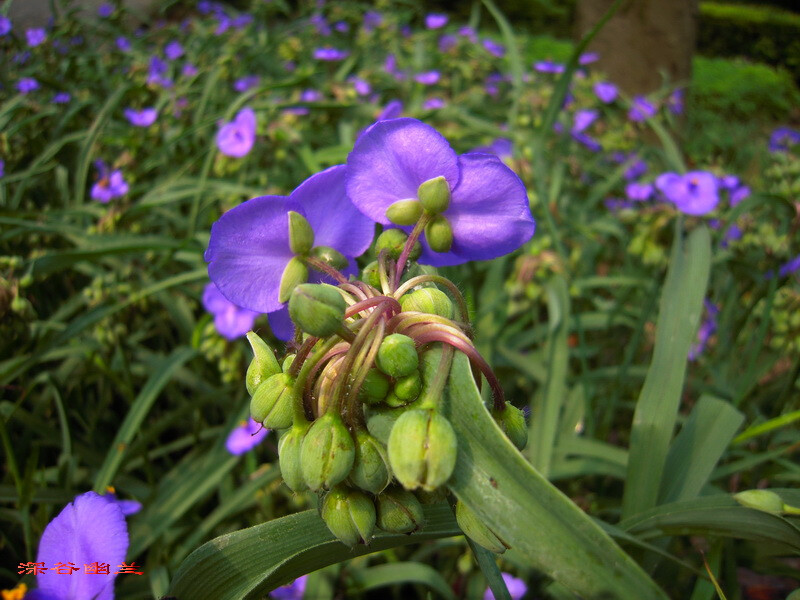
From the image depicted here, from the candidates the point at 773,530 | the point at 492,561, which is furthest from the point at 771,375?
the point at 492,561

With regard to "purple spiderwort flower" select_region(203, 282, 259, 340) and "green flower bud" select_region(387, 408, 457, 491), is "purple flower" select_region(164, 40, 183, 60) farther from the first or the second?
"green flower bud" select_region(387, 408, 457, 491)

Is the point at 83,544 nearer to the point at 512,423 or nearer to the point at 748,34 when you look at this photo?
the point at 512,423

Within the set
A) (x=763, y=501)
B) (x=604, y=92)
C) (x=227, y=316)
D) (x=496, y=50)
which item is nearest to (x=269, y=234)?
(x=763, y=501)

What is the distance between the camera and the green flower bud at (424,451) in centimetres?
26

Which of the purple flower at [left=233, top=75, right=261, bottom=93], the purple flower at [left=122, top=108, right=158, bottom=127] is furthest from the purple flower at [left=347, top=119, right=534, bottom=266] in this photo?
the purple flower at [left=233, top=75, right=261, bottom=93]

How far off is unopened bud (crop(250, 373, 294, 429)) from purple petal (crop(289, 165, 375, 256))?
131mm

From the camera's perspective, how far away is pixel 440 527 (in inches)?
15.6

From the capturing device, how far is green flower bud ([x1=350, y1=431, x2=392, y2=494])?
29 centimetres

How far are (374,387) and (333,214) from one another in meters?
0.16

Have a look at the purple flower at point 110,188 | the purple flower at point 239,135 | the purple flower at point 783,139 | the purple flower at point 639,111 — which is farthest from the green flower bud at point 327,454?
the purple flower at point 783,139

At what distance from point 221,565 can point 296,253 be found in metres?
0.21

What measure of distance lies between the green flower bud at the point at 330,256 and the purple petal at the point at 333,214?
0.06 ft

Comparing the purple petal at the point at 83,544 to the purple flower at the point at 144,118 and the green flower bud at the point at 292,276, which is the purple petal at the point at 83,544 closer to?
the green flower bud at the point at 292,276

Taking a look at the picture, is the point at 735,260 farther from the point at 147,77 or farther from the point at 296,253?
the point at 147,77
